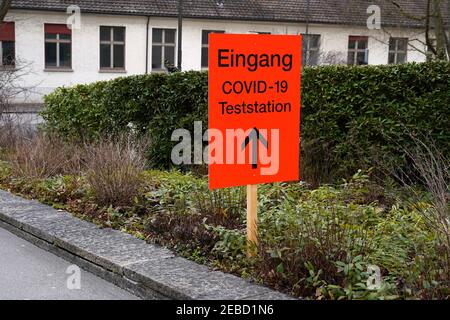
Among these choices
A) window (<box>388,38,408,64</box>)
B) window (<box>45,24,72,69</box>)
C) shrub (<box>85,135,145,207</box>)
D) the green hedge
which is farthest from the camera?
window (<box>388,38,408,64</box>)

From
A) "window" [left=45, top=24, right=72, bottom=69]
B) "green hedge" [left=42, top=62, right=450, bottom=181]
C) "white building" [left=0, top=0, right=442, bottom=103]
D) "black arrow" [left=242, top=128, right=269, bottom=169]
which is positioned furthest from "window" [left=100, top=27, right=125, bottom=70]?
"black arrow" [left=242, top=128, right=269, bottom=169]

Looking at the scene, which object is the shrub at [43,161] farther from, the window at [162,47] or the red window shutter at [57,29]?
the window at [162,47]

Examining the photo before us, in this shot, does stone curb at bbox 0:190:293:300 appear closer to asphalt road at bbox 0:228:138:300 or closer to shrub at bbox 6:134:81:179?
asphalt road at bbox 0:228:138:300

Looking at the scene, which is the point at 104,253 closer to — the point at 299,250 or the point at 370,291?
the point at 299,250

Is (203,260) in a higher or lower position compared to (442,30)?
lower

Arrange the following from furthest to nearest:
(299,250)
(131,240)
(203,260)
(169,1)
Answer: (169,1)
(131,240)
(203,260)
(299,250)

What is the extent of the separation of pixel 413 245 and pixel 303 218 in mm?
898

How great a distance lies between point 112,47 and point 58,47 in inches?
111

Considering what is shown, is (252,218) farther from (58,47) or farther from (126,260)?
(58,47)

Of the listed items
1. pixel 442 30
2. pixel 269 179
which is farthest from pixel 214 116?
pixel 442 30

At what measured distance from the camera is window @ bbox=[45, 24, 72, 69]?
33.3m

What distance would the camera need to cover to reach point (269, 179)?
215 inches

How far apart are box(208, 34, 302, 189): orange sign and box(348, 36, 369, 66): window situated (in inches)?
1365

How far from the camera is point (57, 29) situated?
33.4 m
